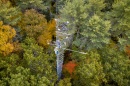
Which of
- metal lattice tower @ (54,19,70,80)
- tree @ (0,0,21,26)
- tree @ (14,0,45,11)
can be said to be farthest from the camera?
tree @ (14,0,45,11)

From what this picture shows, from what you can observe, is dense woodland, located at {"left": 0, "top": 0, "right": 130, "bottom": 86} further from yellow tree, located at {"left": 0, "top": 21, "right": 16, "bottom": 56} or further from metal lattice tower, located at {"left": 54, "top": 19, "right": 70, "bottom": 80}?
metal lattice tower, located at {"left": 54, "top": 19, "right": 70, "bottom": 80}

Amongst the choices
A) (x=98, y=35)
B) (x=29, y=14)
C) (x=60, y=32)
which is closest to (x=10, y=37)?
(x=29, y=14)

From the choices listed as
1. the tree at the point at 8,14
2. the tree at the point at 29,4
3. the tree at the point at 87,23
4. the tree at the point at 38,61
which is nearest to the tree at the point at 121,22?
the tree at the point at 87,23

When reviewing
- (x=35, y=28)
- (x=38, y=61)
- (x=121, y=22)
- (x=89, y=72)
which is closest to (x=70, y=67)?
(x=89, y=72)

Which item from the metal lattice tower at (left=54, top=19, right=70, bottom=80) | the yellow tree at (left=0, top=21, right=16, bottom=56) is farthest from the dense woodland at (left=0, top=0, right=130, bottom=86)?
the metal lattice tower at (left=54, top=19, right=70, bottom=80)

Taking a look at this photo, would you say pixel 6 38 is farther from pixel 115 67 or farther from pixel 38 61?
pixel 115 67

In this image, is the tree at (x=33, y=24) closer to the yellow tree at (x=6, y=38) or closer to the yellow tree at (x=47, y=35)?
the yellow tree at (x=47, y=35)

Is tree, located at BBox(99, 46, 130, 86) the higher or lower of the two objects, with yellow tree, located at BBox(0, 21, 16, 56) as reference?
lower

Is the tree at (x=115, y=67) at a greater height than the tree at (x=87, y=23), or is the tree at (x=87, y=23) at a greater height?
the tree at (x=87, y=23)
